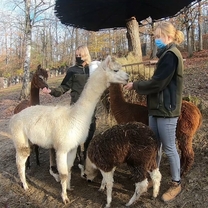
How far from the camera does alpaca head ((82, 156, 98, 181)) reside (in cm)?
333

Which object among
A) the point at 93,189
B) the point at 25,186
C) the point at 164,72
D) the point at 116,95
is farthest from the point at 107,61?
the point at 25,186

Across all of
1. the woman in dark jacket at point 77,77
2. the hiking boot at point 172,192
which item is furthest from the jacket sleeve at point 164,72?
the woman in dark jacket at point 77,77

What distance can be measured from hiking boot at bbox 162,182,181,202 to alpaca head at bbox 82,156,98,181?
948 millimetres

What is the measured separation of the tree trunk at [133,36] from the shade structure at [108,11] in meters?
0.13

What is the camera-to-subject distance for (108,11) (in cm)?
457

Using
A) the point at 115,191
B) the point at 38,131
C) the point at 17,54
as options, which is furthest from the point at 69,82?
the point at 17,54

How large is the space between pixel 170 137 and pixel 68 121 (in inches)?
51.7

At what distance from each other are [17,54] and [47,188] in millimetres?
46850

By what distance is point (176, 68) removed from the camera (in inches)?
105

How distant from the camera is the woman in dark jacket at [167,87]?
2629mm

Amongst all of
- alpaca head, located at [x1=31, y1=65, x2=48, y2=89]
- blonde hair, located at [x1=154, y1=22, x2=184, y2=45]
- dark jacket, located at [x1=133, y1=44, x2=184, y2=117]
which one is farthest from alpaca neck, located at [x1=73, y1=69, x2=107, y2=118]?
alpaca head, located at [x1=31, y1=65, x2=48, y2=89]

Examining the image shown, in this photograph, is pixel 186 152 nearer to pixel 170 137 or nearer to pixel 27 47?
pixel 170 137

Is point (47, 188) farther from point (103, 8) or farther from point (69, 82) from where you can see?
point (103, 8)

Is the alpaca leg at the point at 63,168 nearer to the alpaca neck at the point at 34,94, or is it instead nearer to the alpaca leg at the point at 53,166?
the alpaca leg at the point at 53,166
